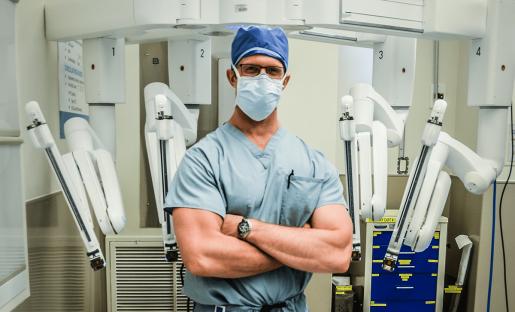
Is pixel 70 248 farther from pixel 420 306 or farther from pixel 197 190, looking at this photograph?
pixel 420 306

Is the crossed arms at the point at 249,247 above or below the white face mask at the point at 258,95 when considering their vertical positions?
below

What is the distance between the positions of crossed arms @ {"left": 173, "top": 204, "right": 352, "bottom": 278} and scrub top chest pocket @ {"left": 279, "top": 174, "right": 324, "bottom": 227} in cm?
8

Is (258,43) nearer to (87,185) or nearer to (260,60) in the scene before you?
(260,60)

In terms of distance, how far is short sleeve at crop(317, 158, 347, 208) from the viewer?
4.01 feet

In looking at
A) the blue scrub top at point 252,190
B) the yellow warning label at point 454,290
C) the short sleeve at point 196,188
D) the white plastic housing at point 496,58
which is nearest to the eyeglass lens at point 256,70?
the blue scrub top at point 252,190

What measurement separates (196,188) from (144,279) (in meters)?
1.60

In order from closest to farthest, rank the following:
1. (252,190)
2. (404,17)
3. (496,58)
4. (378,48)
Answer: (252,190), (404,17), (496,58), (378,48)

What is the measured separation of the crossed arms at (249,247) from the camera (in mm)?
1049

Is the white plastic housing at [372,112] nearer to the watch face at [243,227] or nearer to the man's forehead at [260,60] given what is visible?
the man's forehead at [260,60]

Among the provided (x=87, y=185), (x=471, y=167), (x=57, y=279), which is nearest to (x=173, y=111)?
(x=87, y=185)

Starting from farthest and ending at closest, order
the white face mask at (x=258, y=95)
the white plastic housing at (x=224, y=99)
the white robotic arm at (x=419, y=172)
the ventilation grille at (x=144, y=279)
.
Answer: the white plastic housing at (x=224, y=99) → the ventilation grille at (x=144, y=279) → the white robotic arm at (x=419, y=172) → the white face mask at (x=258, y=95)

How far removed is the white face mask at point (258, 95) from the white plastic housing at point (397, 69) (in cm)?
82

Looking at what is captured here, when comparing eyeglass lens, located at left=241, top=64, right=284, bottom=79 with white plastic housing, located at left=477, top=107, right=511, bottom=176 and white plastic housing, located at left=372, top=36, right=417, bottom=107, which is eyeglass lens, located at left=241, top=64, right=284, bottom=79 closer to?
white plastic housing, located at left=372, top=36, right=417, bottom=107

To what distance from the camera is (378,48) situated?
1855mm
